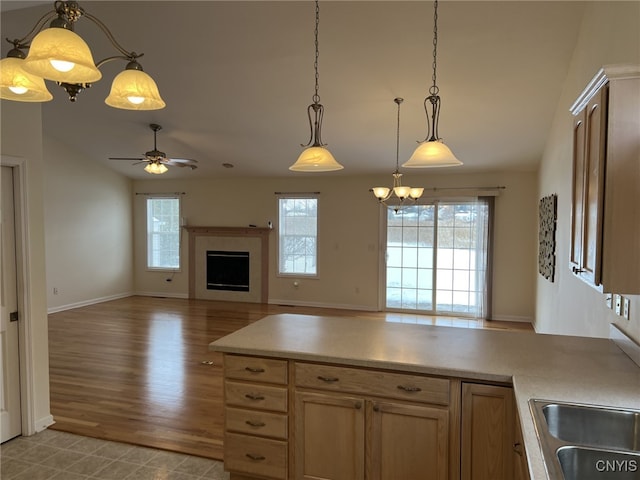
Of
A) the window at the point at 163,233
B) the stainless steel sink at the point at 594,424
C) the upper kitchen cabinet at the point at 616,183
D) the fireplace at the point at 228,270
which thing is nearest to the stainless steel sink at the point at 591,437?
the stainless steel sink at the point at 594,424

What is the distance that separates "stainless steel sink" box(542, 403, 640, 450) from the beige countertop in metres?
0.05

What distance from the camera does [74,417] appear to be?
11.2ft

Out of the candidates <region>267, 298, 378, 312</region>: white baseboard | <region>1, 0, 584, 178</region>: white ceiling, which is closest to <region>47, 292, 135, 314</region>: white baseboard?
<region>1, 0, 584, 178</region>: white ceiling

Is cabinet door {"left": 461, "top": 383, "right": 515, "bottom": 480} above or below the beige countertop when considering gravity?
below

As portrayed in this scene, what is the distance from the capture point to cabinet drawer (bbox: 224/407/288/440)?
2238 millimetres

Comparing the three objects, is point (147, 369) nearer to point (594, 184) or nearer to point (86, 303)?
point (86, 303)

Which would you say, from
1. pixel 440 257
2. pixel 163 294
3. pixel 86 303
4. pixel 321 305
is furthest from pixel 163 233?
pixel 440 257

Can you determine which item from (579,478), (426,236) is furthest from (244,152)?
(579,478)

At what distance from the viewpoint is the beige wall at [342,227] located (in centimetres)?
686

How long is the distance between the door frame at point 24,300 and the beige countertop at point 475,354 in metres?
1.78

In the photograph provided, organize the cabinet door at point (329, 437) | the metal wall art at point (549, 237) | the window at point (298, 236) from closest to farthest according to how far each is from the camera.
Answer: the cabinet door at point (329, 437), the metal wall art at point (549, 237), the window at point (298, 236)

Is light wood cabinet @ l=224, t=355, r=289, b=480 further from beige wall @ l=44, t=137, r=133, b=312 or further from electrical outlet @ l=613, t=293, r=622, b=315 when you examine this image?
beige wall @ l=44, t=137, r=133, b=312

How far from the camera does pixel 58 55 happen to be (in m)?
1.35

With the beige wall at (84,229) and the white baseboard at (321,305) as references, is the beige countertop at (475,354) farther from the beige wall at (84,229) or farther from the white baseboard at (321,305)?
the beige wall at (84,229)
